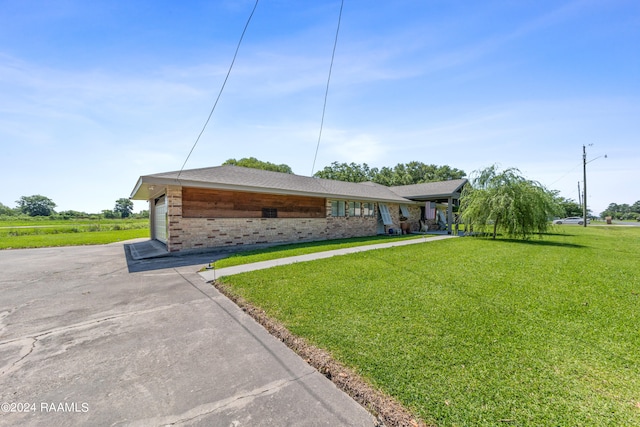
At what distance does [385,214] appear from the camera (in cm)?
1753

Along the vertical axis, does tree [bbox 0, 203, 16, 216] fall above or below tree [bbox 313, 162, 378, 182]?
below

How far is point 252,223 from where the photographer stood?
10844mm

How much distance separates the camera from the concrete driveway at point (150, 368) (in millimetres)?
1951

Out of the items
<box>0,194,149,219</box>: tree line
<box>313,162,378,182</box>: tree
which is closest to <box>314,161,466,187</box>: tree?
<box>313,162,378,182</box>: tree

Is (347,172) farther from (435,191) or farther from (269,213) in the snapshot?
(269,213)

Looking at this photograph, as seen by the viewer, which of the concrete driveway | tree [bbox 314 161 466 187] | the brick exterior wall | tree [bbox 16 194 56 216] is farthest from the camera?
tree [bbox 16 194 56 216]

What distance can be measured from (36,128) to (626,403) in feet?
47.5

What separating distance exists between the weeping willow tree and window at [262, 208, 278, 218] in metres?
10.3

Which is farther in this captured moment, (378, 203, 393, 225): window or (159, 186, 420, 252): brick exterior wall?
(378, 203, 393, 225): window

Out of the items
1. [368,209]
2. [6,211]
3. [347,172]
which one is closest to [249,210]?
[368,209]

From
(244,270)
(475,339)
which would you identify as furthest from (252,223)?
(475,339)

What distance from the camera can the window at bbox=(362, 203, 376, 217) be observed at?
16.3m

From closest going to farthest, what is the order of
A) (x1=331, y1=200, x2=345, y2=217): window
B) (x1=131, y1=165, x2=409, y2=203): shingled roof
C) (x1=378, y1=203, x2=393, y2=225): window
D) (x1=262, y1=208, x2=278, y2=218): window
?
1. (x1=131, y1=165, x2=409, y2=203): shingled roof
2. (x1=262, y1=208, x2=278, y2=218): window
3. (x1=331, y1=200, x2=345, y2=217): window
4. (x1=378, y1=203, x2=393, y2=225): window

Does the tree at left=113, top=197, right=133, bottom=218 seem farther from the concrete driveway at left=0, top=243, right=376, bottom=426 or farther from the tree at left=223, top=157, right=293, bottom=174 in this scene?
the concrete driveway at left=0, top=243, right=376, bottom=426
